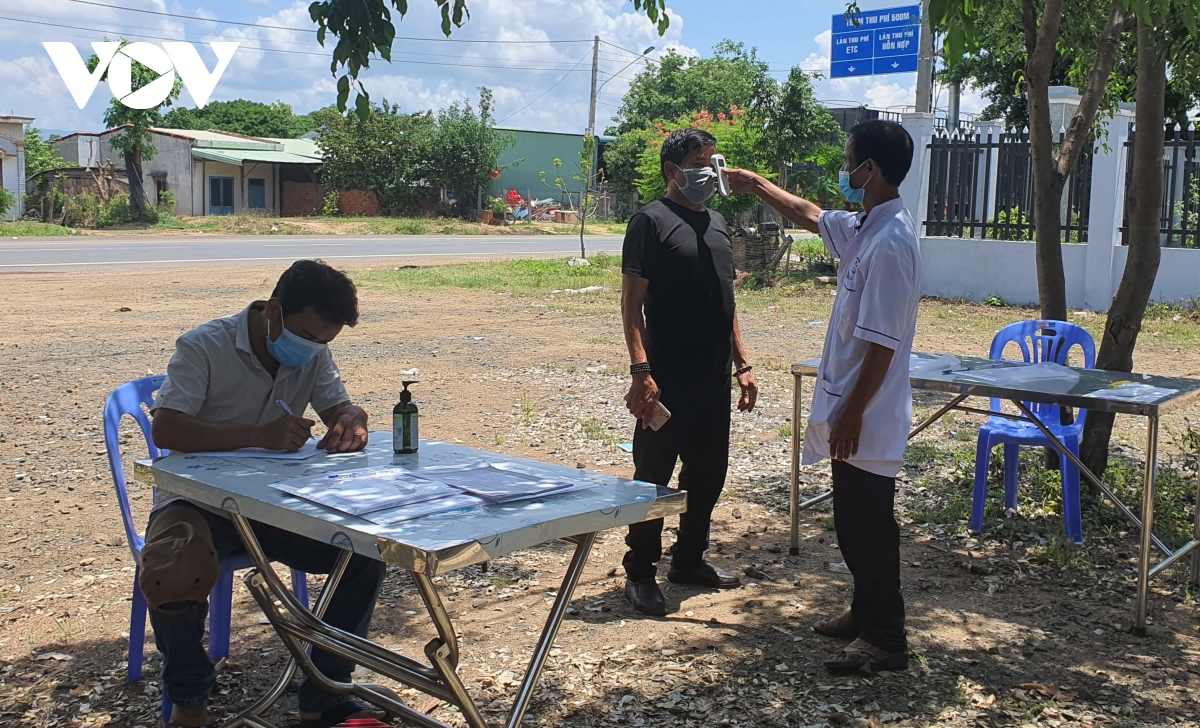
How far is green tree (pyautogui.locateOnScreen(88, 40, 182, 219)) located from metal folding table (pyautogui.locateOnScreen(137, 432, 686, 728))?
106 feet

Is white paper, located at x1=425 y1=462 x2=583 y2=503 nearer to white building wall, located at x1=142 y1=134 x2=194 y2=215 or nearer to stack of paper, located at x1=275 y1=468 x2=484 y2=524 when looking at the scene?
stack of paper, located at x1=275 y1=468 x2=484 y2=524

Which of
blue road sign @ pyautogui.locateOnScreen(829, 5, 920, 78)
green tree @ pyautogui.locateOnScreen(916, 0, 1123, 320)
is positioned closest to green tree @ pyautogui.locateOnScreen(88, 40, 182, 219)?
blue road sign @ pyautogui.locateOnScreen(829, 5, 920, 78)

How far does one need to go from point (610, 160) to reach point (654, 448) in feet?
130

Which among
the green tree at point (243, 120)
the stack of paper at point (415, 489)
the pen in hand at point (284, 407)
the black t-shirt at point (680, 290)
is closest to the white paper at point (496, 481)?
the stack of paper at point (415, 489)

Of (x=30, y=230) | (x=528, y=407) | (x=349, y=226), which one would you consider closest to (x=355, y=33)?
(x=528, y=407)

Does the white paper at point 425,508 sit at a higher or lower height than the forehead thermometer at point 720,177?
lower

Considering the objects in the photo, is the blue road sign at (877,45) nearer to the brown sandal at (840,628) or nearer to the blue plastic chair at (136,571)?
the brown sandal at (840,628)

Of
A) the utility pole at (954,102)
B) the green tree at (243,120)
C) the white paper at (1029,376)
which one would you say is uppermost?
the green tree at (243,120)

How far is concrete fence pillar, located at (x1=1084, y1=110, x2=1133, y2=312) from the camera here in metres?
13.2

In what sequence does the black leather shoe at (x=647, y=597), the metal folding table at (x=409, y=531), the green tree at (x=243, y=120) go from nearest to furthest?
the metal folding table at (x=409, y=531), the black leather shoe at (x=647, y=597), the green tree at (x=243, y=120)

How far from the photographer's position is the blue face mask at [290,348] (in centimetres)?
333

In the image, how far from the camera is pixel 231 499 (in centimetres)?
277

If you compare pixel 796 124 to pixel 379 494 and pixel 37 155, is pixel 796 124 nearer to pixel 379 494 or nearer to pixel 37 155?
pixel 379 494

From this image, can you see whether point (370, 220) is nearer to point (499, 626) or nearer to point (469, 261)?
point (469, 261)
